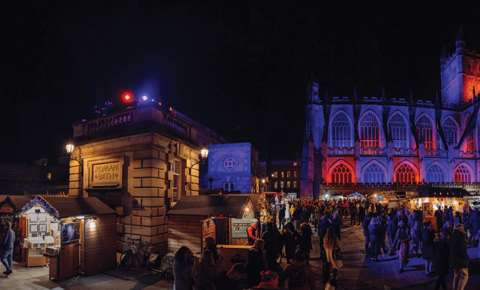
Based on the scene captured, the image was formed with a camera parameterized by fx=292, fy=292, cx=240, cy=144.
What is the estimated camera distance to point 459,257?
22.8ft

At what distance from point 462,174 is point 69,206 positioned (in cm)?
6452

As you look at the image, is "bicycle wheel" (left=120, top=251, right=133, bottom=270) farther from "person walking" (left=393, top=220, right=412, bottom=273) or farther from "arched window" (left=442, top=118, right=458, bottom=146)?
A: "arched window" (left=442, top=118, right=458, bottom=146)

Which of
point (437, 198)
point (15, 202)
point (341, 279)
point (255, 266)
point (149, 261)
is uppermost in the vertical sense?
point (15, 202)

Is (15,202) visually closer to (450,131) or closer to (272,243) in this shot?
(272,243)

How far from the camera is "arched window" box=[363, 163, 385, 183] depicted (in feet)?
168

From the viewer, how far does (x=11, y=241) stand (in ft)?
31.7

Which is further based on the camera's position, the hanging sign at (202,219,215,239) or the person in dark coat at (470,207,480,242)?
the person in dark coat at (470,207,480,242)

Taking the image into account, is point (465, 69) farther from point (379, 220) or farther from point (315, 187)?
point (379, 220)

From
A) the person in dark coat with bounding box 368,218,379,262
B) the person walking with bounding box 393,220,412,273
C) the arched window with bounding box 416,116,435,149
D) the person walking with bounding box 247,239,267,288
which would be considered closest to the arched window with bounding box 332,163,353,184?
the arched window with bounding box 416,116,435,149

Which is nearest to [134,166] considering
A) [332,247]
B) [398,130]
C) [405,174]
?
[332,247]

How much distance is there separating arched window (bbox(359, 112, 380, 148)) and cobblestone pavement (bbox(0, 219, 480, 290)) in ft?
149

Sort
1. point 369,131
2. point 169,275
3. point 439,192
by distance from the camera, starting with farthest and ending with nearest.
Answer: point 369,131
point 439,192
point 169,275

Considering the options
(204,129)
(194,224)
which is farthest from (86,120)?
(204,129)

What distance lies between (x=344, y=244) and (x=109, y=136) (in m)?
12.2
